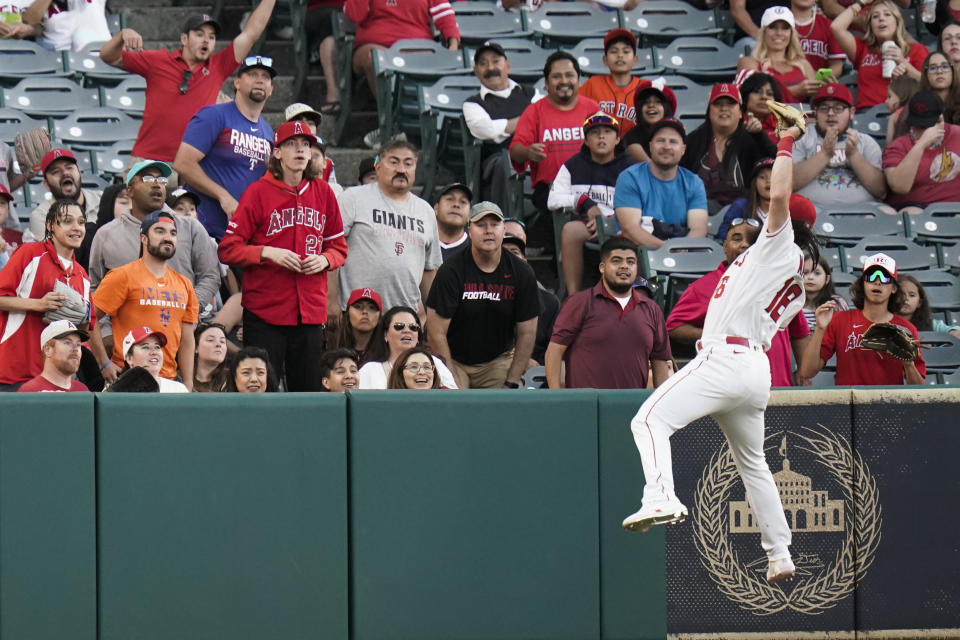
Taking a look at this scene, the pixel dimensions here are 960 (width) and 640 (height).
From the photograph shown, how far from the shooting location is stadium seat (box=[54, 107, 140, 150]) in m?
11.5

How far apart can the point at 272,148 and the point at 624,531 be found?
433cm

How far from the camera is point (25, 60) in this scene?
40.6 ft

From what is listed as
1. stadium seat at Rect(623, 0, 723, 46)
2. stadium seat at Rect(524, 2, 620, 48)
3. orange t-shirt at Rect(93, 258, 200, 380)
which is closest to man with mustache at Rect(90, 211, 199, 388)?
orange t-shirt at Rect(93, 258, 200, 380)

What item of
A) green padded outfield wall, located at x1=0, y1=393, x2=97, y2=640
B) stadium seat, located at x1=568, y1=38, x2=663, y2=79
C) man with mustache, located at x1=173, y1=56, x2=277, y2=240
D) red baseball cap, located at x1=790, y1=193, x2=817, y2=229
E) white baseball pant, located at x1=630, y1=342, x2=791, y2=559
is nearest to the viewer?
white baseball pant, located at x1=630, y1=342, x2=791, y2=559

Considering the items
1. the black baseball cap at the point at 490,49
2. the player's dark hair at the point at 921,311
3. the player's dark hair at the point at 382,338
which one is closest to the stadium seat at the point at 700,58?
the black baseball cap at the point at 490,49

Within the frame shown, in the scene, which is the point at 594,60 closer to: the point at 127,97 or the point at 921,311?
the point at 127,97

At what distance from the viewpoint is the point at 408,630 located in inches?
Result: 271

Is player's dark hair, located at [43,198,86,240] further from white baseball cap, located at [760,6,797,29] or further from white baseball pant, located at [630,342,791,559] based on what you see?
white baseball cap, located at [760,6,797,29]

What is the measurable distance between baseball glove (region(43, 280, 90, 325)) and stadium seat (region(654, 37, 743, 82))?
6.20 meters

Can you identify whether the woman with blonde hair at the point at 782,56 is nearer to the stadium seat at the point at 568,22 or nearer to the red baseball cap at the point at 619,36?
the red baseball cap at the point at 619,36

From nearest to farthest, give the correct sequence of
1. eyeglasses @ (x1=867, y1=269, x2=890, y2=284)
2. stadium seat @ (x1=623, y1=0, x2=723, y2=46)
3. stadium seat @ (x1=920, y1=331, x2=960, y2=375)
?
1. eyeglasses @ (x1=867, y1=269, x2=890, y2=284)
2. stadium seat @ (x1=920, y1=331, x2=960, y2=375)
3. stadium seat @ (x1=623, y1=0, x2=723, y2=46)

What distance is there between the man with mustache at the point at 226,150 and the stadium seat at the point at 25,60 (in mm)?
2885

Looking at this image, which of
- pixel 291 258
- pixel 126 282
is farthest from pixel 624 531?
pixel 126 282

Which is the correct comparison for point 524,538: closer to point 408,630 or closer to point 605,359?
point 408,630
